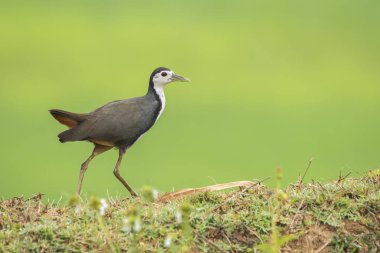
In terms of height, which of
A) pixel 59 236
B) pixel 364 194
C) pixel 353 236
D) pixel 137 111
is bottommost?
pixel 59 236

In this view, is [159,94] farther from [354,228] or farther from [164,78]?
[354,228]

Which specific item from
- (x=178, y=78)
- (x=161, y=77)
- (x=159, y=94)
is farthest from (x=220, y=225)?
(x=178, y=78)

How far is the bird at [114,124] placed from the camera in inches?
270

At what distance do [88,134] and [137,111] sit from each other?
1.93ft

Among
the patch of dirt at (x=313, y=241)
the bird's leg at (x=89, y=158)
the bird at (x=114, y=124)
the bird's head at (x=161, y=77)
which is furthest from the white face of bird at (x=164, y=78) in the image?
the patch of dirt at (x=313, y=241)

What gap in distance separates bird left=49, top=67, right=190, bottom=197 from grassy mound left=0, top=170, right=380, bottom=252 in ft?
5.40

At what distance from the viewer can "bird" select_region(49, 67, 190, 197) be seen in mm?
6855

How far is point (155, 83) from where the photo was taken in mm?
7648

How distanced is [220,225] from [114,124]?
2.61 meters

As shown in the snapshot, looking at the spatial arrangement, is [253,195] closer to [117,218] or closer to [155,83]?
[117,218]

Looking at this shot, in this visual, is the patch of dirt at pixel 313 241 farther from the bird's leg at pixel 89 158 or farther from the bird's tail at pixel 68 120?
the bird's leg at pixel 89 158

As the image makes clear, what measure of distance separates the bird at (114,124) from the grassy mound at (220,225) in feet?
5.40

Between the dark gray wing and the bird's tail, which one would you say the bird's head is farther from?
the bird's tail

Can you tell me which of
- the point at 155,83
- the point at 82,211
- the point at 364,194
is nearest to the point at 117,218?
the point at 82,211
